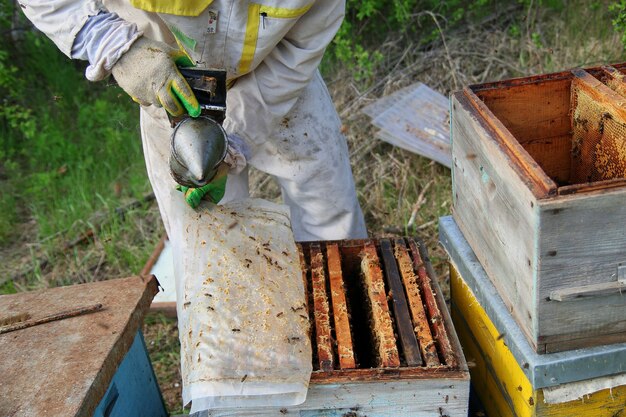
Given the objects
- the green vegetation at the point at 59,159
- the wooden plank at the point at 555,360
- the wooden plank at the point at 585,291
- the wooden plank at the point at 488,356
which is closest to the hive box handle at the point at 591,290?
the wooden plank at the point at 585,291

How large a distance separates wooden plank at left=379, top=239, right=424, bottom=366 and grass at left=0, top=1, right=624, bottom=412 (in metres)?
1.13

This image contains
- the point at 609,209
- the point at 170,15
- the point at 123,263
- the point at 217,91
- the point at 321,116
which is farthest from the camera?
the point at 123,263

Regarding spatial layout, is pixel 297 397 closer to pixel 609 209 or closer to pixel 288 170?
pixel 609 209

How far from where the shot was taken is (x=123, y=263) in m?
3.62

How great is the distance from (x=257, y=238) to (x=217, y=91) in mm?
447

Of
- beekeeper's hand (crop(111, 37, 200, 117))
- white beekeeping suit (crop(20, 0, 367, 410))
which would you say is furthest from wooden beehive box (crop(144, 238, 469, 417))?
beekeeper's hand (crop(111, 37, 200, 117))

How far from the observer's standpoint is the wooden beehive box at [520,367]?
4.77ft

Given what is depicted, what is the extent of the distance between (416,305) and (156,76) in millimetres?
995

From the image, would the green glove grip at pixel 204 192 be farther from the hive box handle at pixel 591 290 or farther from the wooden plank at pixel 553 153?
the hive box handle at pixel 591 290

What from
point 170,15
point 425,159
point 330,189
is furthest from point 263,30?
point 425,159

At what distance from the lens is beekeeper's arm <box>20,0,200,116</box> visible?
1.89 m

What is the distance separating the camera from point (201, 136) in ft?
5.94

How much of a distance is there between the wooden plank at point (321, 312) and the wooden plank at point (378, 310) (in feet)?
0.42

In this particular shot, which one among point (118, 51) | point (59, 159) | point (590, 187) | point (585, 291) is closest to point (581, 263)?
point (585, 291)
